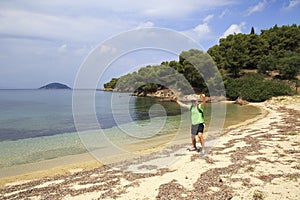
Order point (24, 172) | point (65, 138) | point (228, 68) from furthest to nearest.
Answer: point (228, 68) < point (65, 138) < point (24, 172)

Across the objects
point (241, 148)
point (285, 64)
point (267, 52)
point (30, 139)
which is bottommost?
point (30, 139)

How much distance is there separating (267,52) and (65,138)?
75.5m

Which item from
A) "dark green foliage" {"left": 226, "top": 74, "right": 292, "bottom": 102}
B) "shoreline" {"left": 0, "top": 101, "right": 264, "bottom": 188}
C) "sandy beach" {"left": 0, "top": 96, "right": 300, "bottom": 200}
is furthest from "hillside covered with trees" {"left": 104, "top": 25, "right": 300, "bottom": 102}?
"sandy beach" {"left": 0, "top": 96, "right": 300, "bottom": 200}

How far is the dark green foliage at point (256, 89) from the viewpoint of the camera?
5156 cm

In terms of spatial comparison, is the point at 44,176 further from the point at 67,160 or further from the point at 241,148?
the point at 241,148

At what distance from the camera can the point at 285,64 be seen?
61.0 meters

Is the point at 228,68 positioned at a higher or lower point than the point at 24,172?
higher

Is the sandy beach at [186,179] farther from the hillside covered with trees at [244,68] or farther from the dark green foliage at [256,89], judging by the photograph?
the dark green foliage at [256,89]

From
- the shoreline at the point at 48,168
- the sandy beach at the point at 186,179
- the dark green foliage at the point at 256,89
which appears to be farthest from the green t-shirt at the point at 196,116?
the dark green foliage at the point at 256,89

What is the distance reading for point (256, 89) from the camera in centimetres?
5353

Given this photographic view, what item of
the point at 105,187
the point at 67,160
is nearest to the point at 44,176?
the point at 67,160

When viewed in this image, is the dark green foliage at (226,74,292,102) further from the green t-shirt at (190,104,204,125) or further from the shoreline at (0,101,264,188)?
the green t-shirt at (190,104,204,125)

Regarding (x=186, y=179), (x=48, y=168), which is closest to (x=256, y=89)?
(x=186, y=179)

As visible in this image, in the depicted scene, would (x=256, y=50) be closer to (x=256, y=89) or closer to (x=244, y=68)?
(x=244, y=68)
